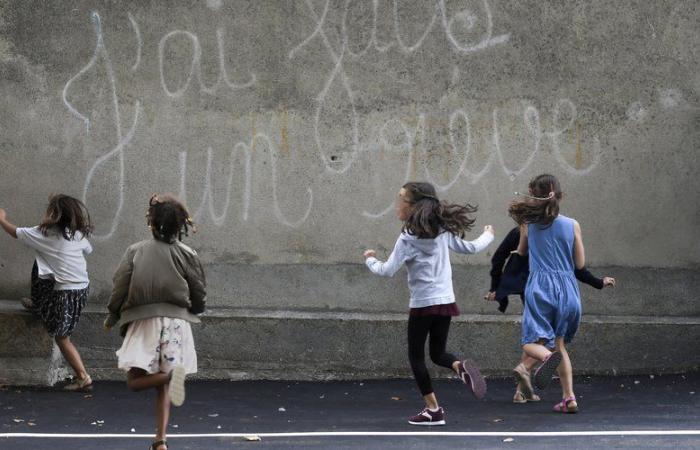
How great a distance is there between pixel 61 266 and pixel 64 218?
36cm

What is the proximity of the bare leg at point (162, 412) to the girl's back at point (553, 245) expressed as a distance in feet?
8.89

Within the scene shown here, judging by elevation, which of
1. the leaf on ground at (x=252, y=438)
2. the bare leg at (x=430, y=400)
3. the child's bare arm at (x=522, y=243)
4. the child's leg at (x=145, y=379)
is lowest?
the leaf on ground at (x=252, y=438)

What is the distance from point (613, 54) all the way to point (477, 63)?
1.07 metres

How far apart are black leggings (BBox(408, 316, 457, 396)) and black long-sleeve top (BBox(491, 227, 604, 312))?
3.26ft

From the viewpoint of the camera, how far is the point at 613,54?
9375 millimetres

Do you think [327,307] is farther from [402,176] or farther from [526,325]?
[526,325]

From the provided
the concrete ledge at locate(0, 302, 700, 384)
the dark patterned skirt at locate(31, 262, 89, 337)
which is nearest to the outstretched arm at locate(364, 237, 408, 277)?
the concrete ledge at locate(0, 302, 700, 384)

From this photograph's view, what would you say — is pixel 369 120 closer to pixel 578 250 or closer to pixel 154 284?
pixel 578 250

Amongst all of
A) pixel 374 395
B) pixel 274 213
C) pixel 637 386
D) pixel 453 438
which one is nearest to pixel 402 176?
pixel 274 213

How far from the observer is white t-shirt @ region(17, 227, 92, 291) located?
28.8ft

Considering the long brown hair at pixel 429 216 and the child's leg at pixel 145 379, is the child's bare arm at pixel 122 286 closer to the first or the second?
the child's leg at pixel 145 379

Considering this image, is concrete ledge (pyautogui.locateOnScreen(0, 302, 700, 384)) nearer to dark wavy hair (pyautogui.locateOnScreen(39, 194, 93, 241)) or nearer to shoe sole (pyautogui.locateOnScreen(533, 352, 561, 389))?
dark wavy hair (pyautogui.locateOnScreen(39, 194, 93, 241))

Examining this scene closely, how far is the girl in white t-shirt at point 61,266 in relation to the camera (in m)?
8.77

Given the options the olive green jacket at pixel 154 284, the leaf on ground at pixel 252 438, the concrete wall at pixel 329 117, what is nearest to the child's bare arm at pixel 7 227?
the concrete wall at pixel 329 117
